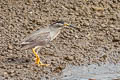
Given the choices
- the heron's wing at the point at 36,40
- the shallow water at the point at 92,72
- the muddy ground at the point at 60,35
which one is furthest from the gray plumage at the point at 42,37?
the shallow water at the point at 92,72

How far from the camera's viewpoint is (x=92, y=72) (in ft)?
35.5

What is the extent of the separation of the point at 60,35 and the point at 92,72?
6.42 feet

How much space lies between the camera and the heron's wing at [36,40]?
11.0m

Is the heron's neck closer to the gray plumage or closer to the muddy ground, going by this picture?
the gray plumage

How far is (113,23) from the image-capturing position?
13062mm

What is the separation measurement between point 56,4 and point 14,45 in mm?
2341

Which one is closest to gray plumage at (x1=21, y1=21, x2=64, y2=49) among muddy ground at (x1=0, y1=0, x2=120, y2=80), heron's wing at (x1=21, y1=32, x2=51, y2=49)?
heron's wing at (x1=21, y1=32, x2=51, y2=49)

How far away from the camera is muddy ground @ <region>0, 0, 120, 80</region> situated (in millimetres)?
10898

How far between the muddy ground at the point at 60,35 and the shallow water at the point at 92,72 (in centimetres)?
18

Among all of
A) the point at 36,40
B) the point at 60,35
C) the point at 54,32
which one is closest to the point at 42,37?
the point at 36,40

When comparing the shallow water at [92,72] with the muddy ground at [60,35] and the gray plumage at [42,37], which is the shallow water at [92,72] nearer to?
the muddy ground at [60,35]

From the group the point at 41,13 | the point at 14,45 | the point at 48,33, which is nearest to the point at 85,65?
A: the point at 48,33

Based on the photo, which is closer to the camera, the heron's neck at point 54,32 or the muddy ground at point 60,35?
the muddy ground at point 60,35

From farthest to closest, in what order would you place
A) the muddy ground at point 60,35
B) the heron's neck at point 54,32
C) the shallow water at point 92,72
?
the heron's neck at point 54,32, the muddy ground at point 60,35, the shallow water at point 92,72
